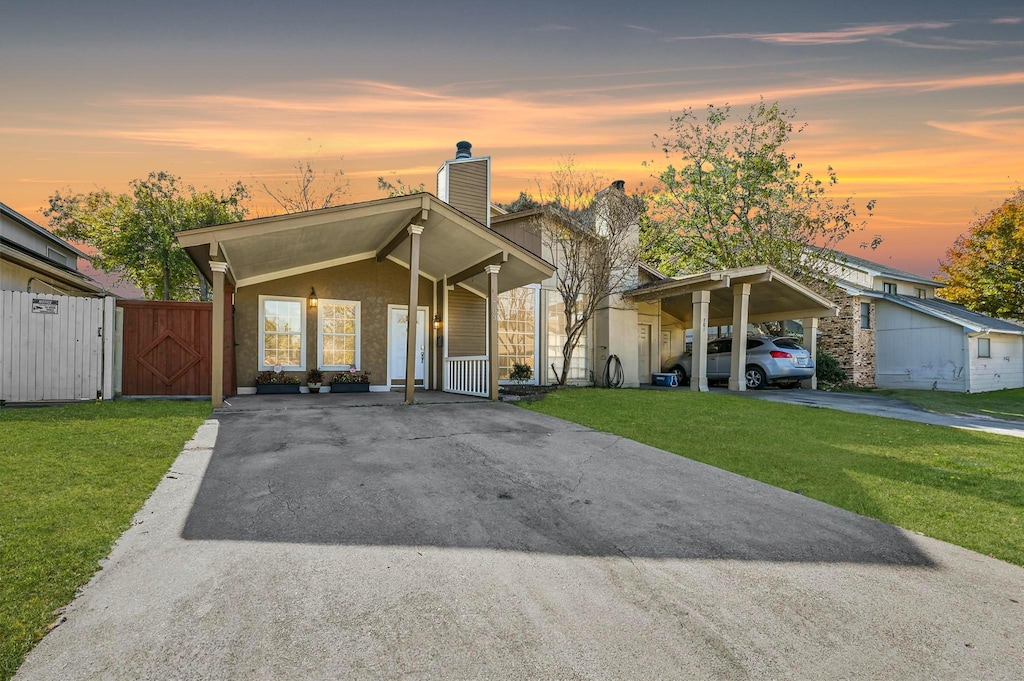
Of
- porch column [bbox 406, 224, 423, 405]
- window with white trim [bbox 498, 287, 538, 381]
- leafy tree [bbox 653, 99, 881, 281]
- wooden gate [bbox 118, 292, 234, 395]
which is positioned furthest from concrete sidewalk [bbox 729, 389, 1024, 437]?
wooden gate [bbox 118, 292, 234, 395]

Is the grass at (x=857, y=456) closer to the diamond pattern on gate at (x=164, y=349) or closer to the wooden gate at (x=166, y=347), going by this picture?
the wooden gate at (x=166, y=347)

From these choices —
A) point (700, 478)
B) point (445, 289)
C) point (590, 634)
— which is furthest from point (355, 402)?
point (590, 634)

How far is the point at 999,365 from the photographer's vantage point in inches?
749

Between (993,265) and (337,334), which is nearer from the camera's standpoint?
(337,334)

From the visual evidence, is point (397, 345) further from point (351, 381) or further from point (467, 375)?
point (467, 375)

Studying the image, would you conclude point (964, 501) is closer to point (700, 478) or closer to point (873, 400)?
point (700, 478)

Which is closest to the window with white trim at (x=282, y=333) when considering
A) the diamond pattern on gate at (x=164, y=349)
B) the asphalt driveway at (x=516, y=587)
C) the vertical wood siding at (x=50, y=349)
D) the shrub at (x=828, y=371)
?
the diamond pattern on gate at (x=164, y=349)

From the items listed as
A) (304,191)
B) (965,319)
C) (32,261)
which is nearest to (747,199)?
(965,319)

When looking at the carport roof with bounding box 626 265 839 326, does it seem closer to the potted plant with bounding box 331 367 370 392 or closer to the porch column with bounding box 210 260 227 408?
the potted plant with bounding box 331 367 370 392

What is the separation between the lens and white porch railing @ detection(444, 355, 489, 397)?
33.7 feet

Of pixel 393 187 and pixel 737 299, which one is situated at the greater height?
pixel 393 187

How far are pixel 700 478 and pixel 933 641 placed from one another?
8.28ft

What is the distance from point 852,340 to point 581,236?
461 inches

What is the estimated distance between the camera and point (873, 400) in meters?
12.4
